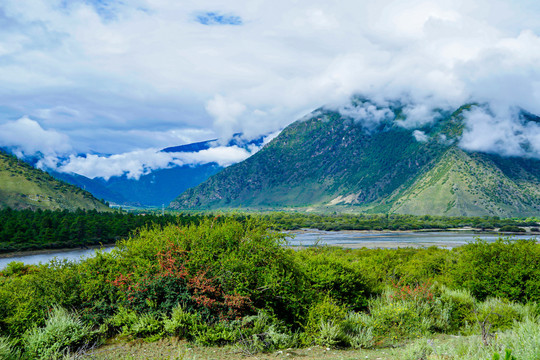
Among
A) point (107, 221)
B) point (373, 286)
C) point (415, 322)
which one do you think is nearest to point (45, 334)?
point (415, 322)

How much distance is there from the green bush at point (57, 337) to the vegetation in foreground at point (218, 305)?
0.11 ft

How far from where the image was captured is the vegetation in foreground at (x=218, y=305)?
1328 cm

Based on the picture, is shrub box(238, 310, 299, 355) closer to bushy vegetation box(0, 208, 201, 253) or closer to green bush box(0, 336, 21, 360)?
green bush box(0, 336, 21, 360)

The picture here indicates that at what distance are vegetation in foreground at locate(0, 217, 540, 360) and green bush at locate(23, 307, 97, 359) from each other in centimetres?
3

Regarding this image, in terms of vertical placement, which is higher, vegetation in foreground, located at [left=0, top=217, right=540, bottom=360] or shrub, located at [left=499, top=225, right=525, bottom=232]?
vegetation in foreground, located at [left=0, top=217, right=540, bottom=360]

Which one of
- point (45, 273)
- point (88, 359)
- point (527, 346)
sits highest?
point (45, 273)

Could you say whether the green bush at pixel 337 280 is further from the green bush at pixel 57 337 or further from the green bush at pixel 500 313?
the green bush at pixel 57 337

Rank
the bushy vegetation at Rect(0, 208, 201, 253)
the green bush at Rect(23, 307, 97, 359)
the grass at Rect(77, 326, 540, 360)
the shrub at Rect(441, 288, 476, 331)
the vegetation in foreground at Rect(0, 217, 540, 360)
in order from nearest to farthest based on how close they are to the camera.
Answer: the grass at Rect(77, 326, 540, 360)
the green bush at Rect(23, 307, 97, 359)
the vegetation in foreground at Rect(0, 217, 540, 360)
the shrub at Rect(441, 288, 476, 331)
the bushy vegetation at Rect(0, 208, 201, 253)

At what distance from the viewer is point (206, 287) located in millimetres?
14203

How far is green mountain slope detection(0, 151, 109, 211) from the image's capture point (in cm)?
14425

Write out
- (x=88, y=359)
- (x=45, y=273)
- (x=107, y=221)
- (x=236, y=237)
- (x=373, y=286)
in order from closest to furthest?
(x=88, y=359)
(x=45, y=273)
(x=236, y=237)
(x=373, y=286)
(x=107, y=221)

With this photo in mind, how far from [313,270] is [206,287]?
5954mm

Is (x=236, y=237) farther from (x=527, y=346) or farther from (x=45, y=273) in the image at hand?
(x=527, y=346)

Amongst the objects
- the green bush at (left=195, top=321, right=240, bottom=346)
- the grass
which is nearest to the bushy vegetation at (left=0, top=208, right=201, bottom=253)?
the green bush at (left=195, top=321, right=240, bottom=346)
